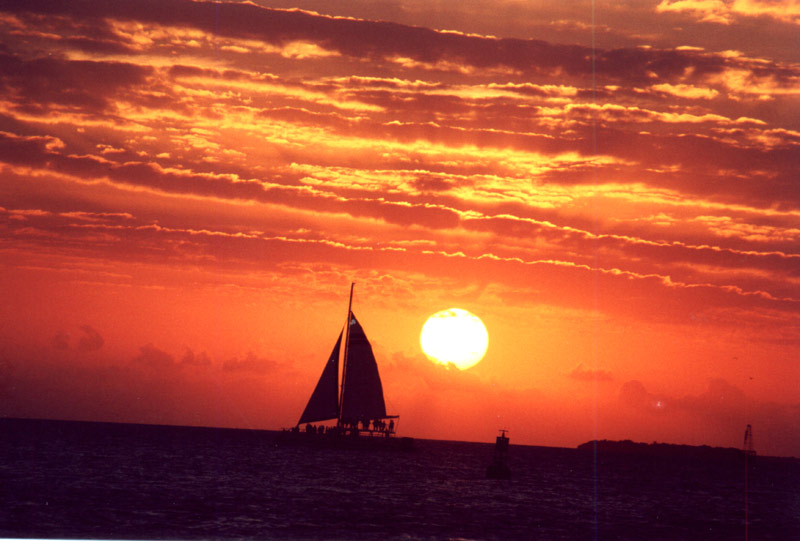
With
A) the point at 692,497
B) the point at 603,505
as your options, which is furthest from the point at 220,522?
the point at 692,497

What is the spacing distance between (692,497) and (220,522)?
50.7 m

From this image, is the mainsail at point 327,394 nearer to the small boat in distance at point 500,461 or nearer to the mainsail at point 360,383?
the mainsail at point 360,383

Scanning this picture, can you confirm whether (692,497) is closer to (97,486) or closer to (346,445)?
(346,445)

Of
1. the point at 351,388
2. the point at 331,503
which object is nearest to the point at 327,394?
the point at 351,388

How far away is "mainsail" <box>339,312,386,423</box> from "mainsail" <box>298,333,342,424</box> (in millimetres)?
970

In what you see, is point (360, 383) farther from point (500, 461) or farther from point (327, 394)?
point (500, 461)

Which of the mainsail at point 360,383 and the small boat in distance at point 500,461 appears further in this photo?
the mainsail at point 360,383

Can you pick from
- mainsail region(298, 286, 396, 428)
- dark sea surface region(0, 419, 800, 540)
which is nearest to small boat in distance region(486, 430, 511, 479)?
dark sea surface region(0, 419, 800, 540)

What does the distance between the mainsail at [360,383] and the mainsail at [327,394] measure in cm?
97

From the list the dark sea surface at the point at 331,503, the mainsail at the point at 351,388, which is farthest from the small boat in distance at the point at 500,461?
the mainsail at the point at 351,388

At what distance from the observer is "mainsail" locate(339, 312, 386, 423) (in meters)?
76.8

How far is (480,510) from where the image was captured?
1870 inches

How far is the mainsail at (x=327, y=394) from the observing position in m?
77.6

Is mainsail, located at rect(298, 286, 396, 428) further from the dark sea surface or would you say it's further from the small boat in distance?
the small boat in distance
